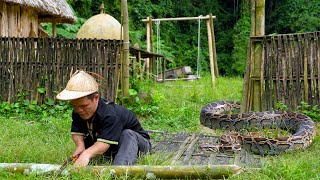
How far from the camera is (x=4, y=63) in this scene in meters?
10.1

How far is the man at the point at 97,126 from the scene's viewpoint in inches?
191

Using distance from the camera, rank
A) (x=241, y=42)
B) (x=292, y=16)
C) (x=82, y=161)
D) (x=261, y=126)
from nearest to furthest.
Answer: (x=82, y=161) → (x=261, y=126) → (x=292, y=16) → (x=241, y=42)

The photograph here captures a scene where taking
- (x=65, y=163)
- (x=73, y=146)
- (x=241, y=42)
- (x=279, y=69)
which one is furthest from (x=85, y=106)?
(x=241, y=42)

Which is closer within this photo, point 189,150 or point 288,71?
point 189,150

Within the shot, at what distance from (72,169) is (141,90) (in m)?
6.22

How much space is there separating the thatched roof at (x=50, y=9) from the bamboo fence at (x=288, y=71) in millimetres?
5978

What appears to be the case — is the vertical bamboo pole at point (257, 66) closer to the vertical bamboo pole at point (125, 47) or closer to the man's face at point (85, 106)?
the vertical bamboo pole at point (125, 47)

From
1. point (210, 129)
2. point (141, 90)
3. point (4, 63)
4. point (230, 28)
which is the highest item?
point (230, 28)

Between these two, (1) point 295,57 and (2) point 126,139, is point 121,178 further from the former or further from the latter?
(1) point 295,57

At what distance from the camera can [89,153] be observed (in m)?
4.82

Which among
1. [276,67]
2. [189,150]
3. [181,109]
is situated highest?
[276,67]

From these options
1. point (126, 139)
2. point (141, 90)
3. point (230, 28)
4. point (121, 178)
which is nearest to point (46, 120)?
point (141, 90)

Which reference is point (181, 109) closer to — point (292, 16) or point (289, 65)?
point (289, 65)

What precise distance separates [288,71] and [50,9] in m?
7.12
